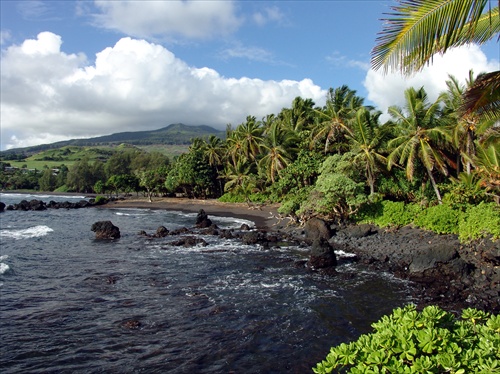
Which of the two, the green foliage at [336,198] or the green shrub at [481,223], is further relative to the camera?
the green foliage at [336,198]

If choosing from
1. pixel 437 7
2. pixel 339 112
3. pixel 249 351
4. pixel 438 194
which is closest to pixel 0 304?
pixel 249 351

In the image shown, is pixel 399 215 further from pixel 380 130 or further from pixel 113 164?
pixel 113 164

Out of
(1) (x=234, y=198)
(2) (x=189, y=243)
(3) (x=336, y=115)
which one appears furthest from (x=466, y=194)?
(1) (x=234, y=198)

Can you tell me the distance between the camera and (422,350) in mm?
4895

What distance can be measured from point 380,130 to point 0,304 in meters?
31.8

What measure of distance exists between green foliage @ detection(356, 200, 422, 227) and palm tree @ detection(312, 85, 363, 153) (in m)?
11.3

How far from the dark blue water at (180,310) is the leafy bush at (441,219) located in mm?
7897

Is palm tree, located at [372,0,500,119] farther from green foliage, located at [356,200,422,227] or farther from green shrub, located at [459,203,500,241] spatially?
green foliage, located at [356,200,422,227]

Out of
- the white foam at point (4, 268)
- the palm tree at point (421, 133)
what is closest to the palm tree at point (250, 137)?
the palm tree at point (421, 133)

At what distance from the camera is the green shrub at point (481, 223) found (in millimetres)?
20844

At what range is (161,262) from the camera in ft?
81.9

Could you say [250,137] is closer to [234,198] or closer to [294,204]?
[234,198]

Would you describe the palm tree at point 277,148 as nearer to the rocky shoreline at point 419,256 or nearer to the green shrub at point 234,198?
the green shrub at point 234,198

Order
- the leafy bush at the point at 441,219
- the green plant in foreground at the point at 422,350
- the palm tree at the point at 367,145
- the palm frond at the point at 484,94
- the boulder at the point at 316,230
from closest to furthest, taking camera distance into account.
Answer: the green plant in foreground at the point at 422,350, the palm frond at the point at 484,94, the leafy bush at the point at 441,219, the boulder at the point at 316,230, the palm tree at the point at 367,145
